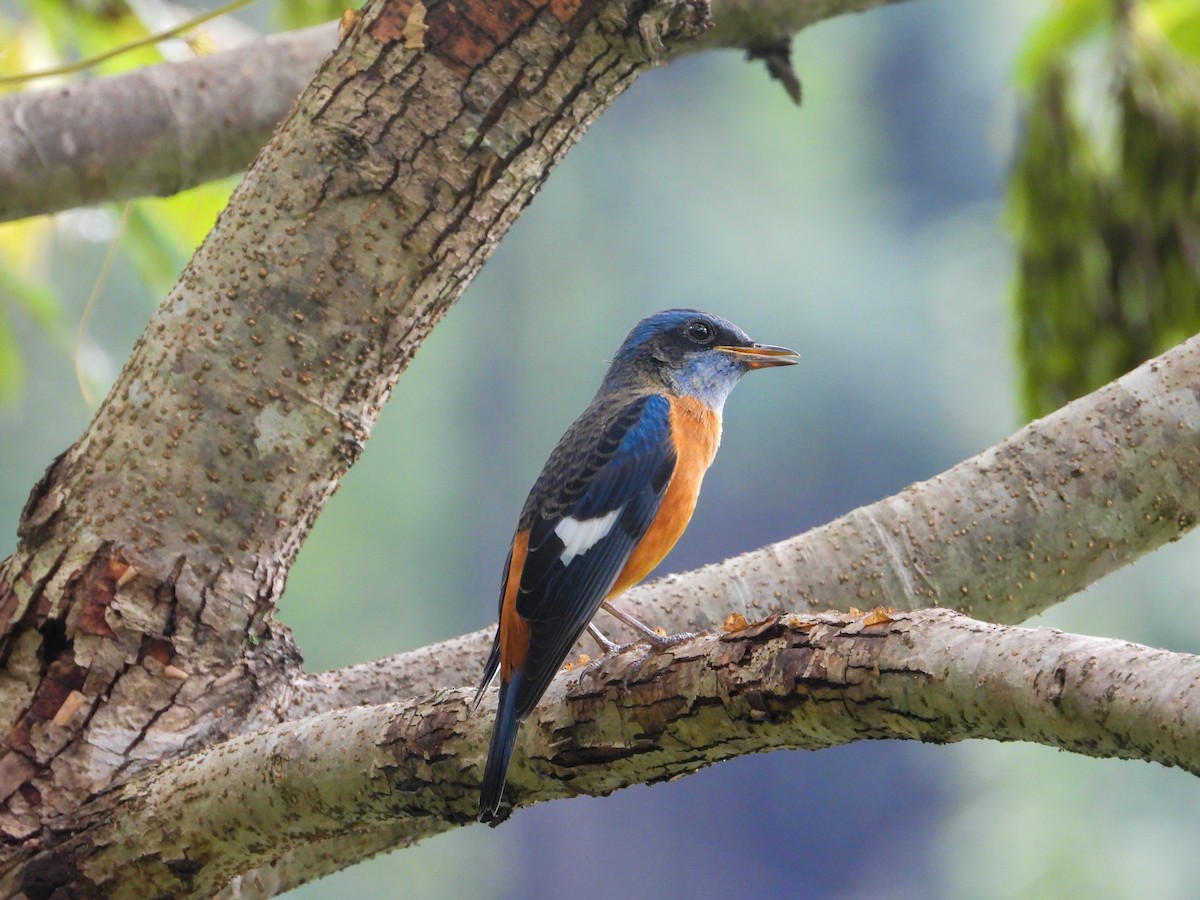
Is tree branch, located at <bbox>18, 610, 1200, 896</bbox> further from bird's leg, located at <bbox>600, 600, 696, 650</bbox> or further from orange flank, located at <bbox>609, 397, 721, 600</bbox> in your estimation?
orange flank, located at <bbox>609, 397, 721, 600</bbox>

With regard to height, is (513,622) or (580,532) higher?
(580,532)

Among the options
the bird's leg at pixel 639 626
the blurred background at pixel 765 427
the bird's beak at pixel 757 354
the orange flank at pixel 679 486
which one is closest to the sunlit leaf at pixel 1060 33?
the bird's beak at pixel 757 354

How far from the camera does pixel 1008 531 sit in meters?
2.48

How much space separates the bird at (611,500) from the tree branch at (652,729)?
0.09 m

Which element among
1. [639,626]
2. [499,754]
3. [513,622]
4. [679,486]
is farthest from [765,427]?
[499,754]

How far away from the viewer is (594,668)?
201 centimetres

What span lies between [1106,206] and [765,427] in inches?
690

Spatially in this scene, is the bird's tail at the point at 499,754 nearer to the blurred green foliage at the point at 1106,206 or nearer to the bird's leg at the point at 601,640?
the bird's leg at the point at 601,640

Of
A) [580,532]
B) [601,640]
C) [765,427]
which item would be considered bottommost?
[601,640]

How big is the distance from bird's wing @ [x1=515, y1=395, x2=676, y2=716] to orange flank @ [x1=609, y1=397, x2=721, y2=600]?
36 millimetres

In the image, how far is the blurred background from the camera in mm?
13789

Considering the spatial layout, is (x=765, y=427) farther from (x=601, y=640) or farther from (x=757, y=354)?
(x=601, y=640)

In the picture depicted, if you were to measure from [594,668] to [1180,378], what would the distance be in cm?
134

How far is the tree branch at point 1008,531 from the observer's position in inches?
96.0
